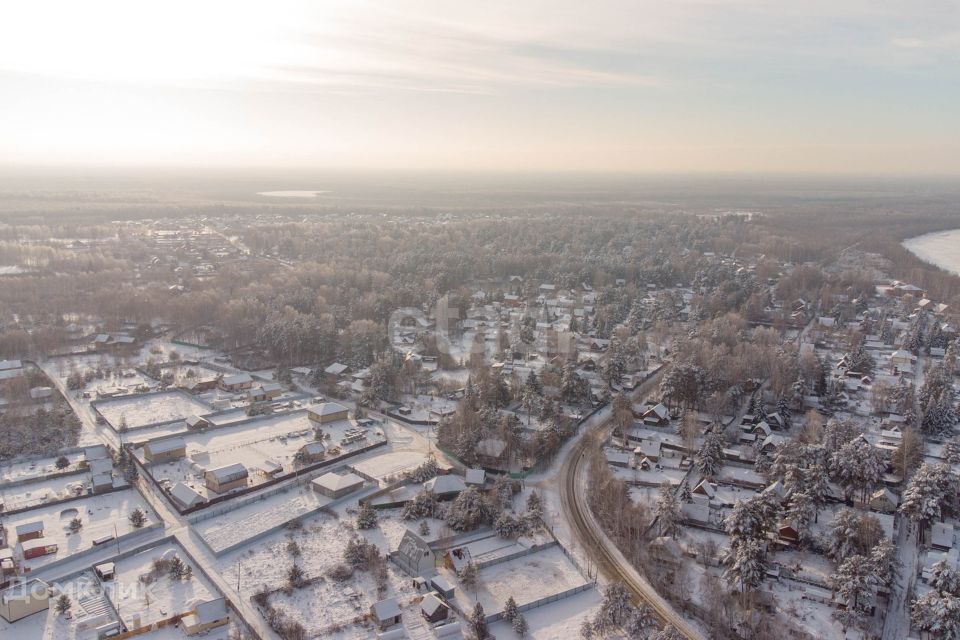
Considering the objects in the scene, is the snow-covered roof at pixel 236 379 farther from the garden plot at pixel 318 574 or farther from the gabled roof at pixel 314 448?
the garden plot at pixel 318 574

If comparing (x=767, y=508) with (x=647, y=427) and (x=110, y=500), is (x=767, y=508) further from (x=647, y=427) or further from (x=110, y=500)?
(x=110, y=500)

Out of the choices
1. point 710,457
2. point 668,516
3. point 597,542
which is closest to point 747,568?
point 668,516

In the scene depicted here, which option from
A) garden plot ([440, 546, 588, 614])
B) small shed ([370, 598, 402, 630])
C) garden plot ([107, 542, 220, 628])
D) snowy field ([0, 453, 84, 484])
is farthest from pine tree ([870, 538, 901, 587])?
snowy field ([0, 453, 84, 484])

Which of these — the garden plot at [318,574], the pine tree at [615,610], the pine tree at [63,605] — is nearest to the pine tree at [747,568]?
the pine tree at [615,610]

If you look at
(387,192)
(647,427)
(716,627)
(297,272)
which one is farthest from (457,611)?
(387,192)

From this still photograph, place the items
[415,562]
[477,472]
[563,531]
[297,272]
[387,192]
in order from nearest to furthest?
1. [415,562]
2. [563,531]
3. [477,472]
4. [297,272]
5. [387,192]

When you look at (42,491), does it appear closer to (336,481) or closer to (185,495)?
(185,495)

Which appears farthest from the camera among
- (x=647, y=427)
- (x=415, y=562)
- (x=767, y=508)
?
(x=647, y=427)

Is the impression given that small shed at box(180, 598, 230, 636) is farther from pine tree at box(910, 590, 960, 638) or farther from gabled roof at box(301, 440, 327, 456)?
pine tree at box(910, 590, 960, 638)
